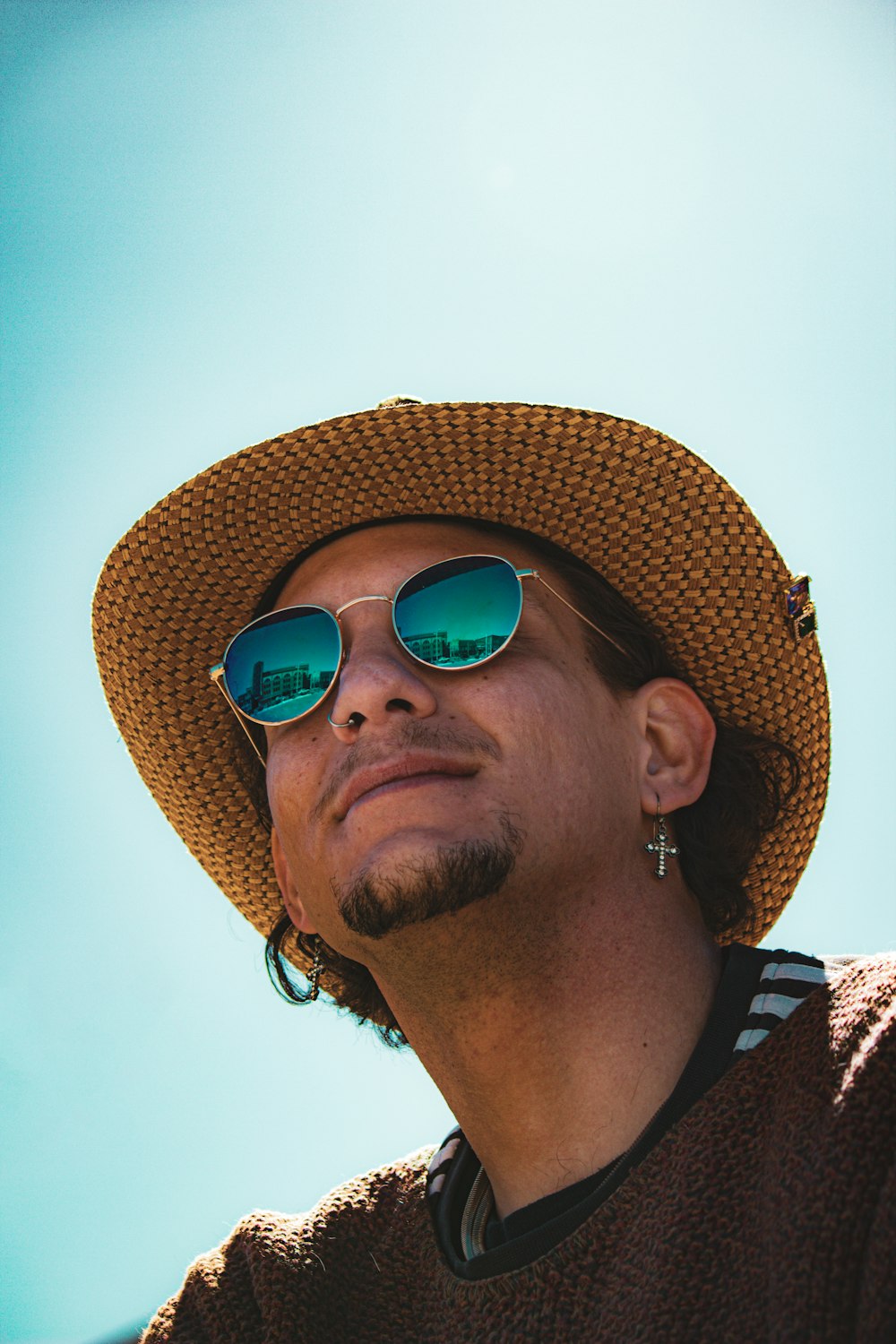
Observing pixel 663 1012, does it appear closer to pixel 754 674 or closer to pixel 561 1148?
pixel 561 1148

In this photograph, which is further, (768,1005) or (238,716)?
(238,716)

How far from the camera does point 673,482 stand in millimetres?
2461

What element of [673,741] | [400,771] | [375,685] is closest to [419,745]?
[400,771]

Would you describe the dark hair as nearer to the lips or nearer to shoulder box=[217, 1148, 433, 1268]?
the lips

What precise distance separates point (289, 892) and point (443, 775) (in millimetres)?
902

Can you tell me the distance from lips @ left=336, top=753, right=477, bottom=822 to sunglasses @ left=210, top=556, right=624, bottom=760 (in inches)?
8.7

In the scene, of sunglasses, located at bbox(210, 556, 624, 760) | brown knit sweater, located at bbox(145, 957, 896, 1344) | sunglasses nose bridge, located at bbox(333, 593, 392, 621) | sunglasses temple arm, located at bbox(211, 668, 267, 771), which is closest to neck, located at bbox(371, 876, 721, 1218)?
brown knit sweater, located at bbox(145, 957, 896, 1344)

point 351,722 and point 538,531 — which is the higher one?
point 538,531

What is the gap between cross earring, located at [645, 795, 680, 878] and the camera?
2.36m

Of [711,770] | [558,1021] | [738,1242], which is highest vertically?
[711,770]

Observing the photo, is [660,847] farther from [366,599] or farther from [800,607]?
[366,599]

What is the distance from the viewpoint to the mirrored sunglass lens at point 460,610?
7.55 feet

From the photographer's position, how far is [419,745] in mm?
2164

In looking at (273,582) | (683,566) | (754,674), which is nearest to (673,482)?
(683,566)
